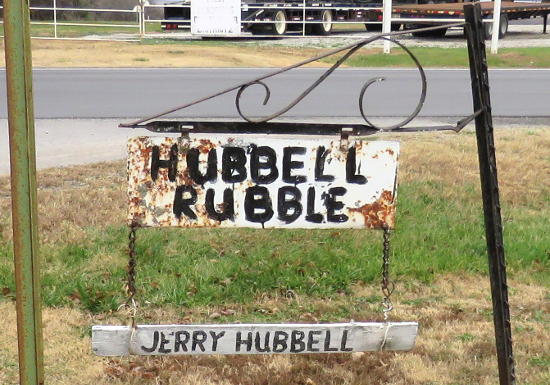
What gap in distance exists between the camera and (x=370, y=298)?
4781mm

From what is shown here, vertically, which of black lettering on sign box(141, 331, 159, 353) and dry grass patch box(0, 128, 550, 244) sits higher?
black lettering on sign box(141, 331, 159, 353)

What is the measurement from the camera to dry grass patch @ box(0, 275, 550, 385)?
3.81 m

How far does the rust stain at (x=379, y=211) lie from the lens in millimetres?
3021

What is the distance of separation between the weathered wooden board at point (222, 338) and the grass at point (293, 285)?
2.32 feet

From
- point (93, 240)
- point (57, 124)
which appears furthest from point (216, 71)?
point (93, 240)

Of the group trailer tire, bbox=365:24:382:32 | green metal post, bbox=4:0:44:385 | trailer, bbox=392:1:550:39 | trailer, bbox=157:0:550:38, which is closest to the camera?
green metal post, bbox=4:0:44:385

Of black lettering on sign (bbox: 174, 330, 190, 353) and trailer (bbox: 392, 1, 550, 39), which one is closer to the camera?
black lettering on sign (bbox: 174, 330, 190, 353)

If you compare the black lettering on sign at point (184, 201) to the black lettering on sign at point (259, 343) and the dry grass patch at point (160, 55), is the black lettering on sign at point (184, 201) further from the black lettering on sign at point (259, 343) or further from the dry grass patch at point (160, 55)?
the dry grass patch at point (160, 55)

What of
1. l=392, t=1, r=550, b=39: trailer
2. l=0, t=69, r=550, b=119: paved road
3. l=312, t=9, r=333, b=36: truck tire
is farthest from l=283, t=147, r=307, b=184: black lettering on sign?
l=312, t=9, r=333, b=36: truck tire

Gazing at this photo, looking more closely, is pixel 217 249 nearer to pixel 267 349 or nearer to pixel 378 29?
pixel 267 349

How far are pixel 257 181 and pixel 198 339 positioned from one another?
0.58m

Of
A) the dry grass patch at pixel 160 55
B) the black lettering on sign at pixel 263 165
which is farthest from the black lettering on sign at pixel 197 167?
the dry grass patch at pixel 160 55

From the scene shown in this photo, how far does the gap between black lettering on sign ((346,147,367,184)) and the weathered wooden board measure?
0.50 m

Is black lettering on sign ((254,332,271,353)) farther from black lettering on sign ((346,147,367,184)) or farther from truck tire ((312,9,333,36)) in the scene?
truck tire ((312,9,333,36))
